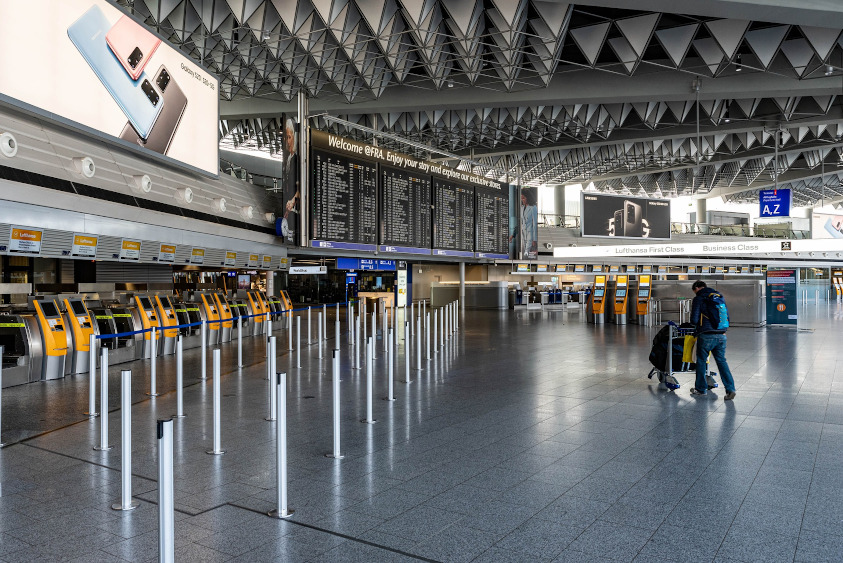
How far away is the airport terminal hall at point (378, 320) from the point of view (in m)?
3.82

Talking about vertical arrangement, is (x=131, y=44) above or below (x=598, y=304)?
above

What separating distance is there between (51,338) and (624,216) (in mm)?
25673

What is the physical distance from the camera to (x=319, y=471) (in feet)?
15.4

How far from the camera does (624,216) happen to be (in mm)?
28922

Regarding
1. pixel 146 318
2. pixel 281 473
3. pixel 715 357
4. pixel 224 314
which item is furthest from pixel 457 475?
pixel 224 314

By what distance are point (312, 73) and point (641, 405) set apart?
1552cm

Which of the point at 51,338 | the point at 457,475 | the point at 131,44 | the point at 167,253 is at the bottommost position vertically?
the point at 457,475

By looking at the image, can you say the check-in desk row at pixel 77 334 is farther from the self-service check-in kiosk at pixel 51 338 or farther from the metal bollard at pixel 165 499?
the metal bollard at pixel 165 499

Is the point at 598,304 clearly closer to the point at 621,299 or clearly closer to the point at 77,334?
the point at 621,299

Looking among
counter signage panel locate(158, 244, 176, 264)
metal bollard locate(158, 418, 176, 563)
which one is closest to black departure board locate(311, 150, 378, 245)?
counter signage panel locate(158, 244, 176, 264)

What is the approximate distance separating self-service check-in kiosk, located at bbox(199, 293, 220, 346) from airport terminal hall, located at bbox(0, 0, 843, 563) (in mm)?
79

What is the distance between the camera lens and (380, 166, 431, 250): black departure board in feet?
60.3

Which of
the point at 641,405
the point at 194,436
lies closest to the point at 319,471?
the point at 194,436

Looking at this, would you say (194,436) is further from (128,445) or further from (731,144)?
(731,144)
